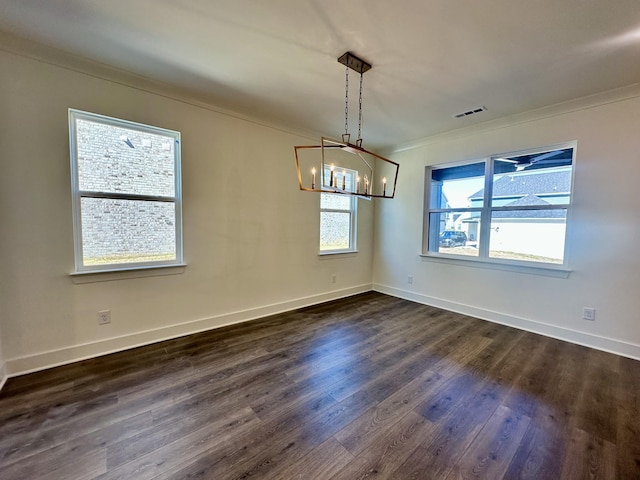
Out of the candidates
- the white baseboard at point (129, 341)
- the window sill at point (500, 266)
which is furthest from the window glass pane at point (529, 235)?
the white baseboard at point (129, 341)

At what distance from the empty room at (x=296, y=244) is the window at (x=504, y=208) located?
0.10 ft

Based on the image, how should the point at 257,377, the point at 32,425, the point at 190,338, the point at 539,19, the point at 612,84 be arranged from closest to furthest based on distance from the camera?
the point at 32,425 < the point at 539,19 < the point at 257,377 < the point at 612,84 < the point at 190,338

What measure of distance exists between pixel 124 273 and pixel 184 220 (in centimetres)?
77

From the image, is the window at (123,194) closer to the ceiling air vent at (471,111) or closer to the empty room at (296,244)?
the empty room at (296,244)

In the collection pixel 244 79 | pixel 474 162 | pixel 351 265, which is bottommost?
pixel 351 265

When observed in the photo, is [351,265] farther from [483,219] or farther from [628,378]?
[628,378]

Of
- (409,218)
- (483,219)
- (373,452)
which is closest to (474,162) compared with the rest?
(483,219)

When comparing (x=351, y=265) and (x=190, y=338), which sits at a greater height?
(x=351, y=265)

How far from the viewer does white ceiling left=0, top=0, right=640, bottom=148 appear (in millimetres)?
1757

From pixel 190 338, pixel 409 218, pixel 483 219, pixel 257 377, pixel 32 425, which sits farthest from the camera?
pixel 409 218

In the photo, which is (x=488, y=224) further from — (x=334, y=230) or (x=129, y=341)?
(x=129, y=341)

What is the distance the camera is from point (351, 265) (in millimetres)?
4836

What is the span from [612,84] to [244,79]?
3580 mm

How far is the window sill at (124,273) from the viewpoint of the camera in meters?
2.45
